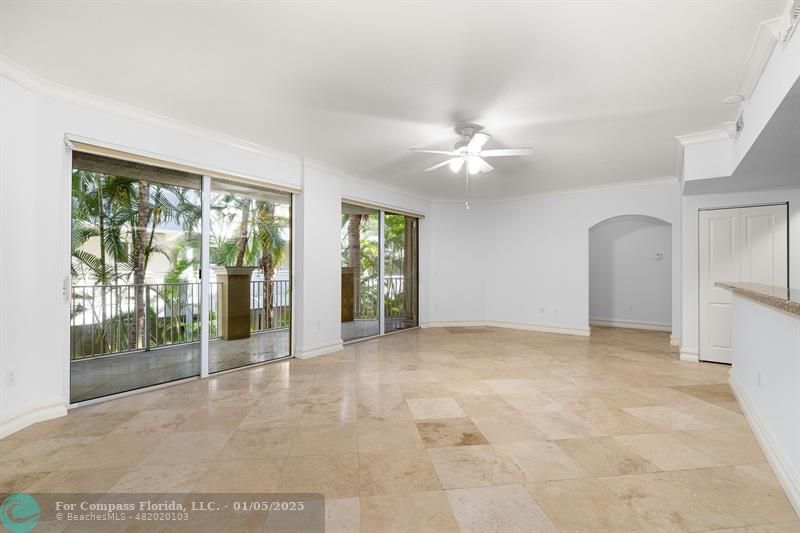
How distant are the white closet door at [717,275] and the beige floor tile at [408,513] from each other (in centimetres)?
456

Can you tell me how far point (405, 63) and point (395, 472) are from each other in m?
2.68

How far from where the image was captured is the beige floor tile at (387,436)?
2.42 metres

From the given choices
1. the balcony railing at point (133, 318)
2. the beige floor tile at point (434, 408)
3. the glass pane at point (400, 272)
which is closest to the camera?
the beige floor tile at point (434, 408)

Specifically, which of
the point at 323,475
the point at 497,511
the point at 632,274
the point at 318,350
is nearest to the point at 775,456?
the point at 497,511

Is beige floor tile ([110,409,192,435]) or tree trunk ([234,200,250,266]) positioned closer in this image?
beige floor tile ([110,409,192,435])

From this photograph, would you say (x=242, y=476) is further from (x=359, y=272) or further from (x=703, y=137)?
(x=703, y=137)

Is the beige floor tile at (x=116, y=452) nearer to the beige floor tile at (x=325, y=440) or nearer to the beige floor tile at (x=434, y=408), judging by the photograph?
the beige floor tile at (x=325, y=440)

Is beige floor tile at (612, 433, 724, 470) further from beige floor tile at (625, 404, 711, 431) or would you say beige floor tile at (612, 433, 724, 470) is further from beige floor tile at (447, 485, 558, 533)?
beige floor tile at (447, 485, 558, 533)

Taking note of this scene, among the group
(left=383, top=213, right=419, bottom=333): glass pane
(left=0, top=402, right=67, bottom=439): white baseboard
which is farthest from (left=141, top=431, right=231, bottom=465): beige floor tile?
(left=383, top=213, right=419, bottom=333): glass pane

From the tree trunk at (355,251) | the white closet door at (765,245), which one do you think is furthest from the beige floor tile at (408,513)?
the white closet door at (765,245)

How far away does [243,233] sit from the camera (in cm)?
467

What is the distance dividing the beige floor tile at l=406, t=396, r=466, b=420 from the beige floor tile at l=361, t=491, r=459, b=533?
3.29 feet

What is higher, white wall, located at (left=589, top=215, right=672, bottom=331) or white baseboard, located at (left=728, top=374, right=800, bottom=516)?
white wall, located at (left=589, top=215, right=672, bottom=331)

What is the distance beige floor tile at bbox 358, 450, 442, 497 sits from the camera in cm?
196
